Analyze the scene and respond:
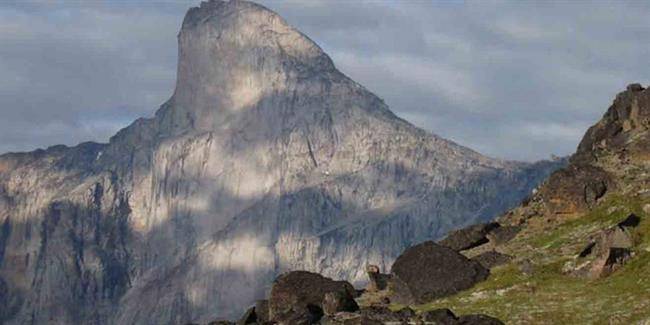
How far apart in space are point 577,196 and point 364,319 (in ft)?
67.4

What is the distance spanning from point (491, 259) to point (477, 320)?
48.1 ft

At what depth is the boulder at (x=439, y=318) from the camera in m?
53.6

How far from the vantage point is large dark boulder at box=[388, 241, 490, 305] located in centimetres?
6525

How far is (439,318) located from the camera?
53.8m

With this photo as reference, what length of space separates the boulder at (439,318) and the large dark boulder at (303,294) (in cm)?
742

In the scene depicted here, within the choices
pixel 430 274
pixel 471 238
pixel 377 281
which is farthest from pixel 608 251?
pixel 471 238

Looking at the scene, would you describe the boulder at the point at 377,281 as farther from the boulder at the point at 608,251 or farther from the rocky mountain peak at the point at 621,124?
the rocky mountain peak at the point at 621,124

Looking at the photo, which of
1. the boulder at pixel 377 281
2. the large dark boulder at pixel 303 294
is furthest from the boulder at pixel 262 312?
the boulder at pixel 377 281

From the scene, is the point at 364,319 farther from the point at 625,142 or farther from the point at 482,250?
the point at 625,142

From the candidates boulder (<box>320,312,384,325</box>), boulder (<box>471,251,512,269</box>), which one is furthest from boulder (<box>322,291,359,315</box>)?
boulder (<box>471,251,512,269</box>)

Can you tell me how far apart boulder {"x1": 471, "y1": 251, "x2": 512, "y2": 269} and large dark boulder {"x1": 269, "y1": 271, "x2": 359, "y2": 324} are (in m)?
6.87

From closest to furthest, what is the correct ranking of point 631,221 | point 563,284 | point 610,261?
point 610,261 → point 563,284 → point 631,221

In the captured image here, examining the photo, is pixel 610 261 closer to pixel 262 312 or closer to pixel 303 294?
pixel 303 294

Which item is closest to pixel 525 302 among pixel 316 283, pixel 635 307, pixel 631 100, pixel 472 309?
pixel 472 309
